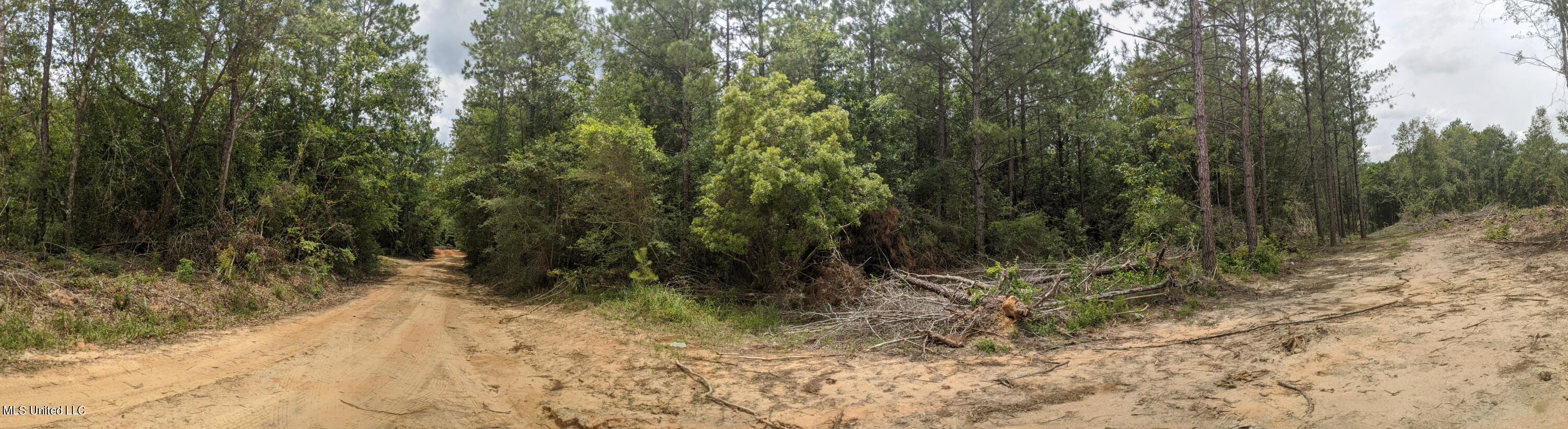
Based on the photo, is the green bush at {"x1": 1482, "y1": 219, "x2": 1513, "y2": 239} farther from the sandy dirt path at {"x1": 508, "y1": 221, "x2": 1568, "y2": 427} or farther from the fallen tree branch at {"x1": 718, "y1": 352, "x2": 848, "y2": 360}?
the fallen tree branch at {"x1": 718, "y1": 352, "x2": 848, "y2": 360}

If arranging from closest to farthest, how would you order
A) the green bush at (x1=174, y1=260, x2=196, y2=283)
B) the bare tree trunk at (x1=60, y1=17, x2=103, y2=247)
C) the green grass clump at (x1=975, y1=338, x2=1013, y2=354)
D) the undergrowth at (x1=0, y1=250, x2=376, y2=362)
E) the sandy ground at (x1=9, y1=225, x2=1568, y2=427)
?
the sandy ground at (x1=9, y1=225, x2=1568, y2=427)
the undergrowth at (x1=0, y1=250, x2=376, y2=362)
the green grass clump at (x1=975, y1=338, x2=1013, y2=354)
the green bush at (x1=174, y1=260, x2=196, y2=283)
the bare tree trunk at (x1=60, y1=17, x2=103, y2=247)

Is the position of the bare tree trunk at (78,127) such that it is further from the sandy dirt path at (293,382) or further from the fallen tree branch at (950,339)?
the fallen tree branch at (950,339)

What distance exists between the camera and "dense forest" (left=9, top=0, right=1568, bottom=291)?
Answer: 12.8 metres

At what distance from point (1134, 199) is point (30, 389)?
19356 millimetres

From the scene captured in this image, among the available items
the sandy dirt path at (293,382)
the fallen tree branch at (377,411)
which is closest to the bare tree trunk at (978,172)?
the sandy dirt path at (293,382)

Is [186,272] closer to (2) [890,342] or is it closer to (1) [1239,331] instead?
(2) [890,342]

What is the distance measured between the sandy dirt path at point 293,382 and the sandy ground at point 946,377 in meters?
0.03

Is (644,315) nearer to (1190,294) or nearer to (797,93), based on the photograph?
(797,93)

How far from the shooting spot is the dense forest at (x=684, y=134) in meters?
12.8

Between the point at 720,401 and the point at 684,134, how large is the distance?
12.9 meters

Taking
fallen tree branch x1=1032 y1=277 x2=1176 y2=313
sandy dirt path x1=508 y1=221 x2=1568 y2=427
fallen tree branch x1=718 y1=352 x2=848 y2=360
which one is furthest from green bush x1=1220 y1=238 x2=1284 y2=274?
fallen tree branch x1=718 y1=352 x2=848 y2=360

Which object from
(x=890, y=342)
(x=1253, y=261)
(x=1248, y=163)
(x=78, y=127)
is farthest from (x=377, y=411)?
(x=1248, y=163)

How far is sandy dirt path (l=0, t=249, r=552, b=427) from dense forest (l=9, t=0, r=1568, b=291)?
17.0 ft

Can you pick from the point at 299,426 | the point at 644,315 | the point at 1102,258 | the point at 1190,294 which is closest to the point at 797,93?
the point at 644,315
